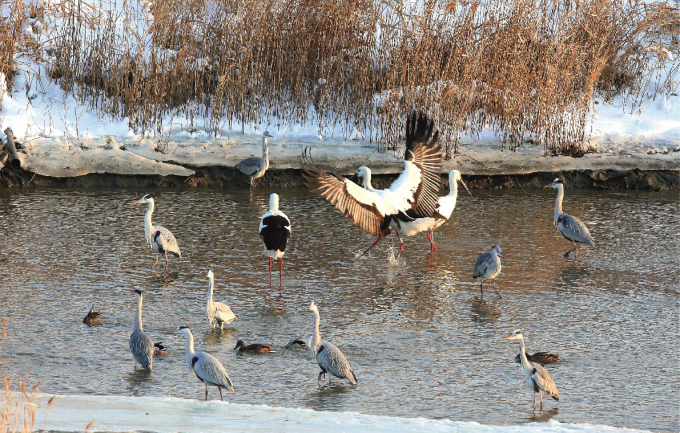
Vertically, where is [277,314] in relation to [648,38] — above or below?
below

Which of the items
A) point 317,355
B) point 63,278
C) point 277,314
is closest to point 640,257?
point 277,314

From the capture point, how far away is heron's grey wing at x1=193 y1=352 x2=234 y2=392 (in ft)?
17.6

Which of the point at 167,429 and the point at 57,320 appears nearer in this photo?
the point at 167,429

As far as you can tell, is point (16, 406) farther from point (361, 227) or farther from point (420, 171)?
point (420, 171)

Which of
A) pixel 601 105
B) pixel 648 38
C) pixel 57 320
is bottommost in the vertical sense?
pixel 57 320

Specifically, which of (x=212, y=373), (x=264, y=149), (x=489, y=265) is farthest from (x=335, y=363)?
(x=264, y=149)

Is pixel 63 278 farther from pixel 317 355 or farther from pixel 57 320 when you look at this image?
pixel 317 355

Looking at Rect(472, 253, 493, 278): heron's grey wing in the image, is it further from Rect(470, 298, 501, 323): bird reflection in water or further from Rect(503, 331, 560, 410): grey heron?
Rect(503, 331, 560, 410): grey heron

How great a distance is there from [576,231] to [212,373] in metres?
5.65

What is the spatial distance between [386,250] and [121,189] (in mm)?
5364

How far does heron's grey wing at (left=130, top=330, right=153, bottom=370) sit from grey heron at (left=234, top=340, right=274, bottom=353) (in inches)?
27.6

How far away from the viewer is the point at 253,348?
20.6ft

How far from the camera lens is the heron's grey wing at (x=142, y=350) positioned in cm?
585

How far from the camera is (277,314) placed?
7387mm
